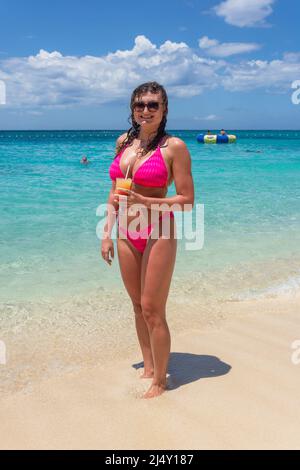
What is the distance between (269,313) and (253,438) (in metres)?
2.20

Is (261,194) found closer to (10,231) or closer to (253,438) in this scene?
(10,231)

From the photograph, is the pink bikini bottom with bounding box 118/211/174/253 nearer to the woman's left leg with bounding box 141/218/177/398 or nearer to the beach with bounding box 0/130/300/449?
the woman's left leg with bounding box 141/218/177/398

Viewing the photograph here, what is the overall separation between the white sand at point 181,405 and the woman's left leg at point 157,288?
0.27m

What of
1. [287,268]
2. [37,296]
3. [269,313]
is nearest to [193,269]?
[287,268]

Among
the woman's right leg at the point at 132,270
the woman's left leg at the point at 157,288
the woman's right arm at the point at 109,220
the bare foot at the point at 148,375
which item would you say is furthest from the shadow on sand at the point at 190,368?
the woman's right arm at the point at 109,220

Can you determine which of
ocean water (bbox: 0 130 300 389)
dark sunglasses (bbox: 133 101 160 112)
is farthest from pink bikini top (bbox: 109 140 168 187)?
ocean water (bbox: 0 130 300 389)

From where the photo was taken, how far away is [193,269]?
253 inches

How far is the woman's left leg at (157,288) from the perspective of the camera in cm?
306

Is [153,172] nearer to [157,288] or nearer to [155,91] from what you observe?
[155,91]
